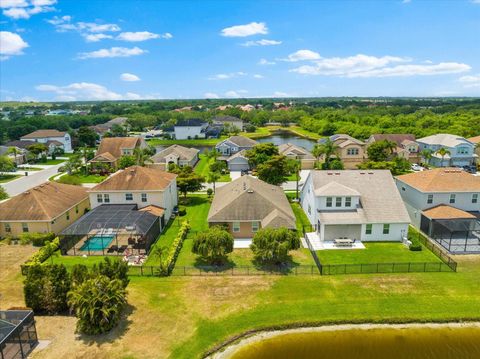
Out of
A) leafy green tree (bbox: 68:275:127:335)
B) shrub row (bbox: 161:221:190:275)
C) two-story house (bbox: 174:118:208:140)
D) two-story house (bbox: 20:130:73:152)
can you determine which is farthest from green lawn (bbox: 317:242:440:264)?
two-story house (bbox: 174:118:208:140)

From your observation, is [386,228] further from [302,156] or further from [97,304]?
[302,156]

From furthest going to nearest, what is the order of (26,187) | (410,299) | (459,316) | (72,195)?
(26,187)
(72,195)
(410,299)
(459,316)

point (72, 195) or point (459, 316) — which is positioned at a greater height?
point (72, 195)

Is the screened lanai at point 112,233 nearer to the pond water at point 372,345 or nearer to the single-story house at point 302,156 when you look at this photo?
the pond water at point 372,345

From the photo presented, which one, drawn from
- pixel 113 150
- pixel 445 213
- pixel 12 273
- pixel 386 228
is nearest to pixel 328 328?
pixel 386 228

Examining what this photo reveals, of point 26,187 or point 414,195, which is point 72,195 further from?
point 414,195

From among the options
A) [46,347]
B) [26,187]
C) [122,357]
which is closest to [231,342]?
[122,357]

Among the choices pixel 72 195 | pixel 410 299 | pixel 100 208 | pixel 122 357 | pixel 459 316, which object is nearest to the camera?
pixel 122 357
